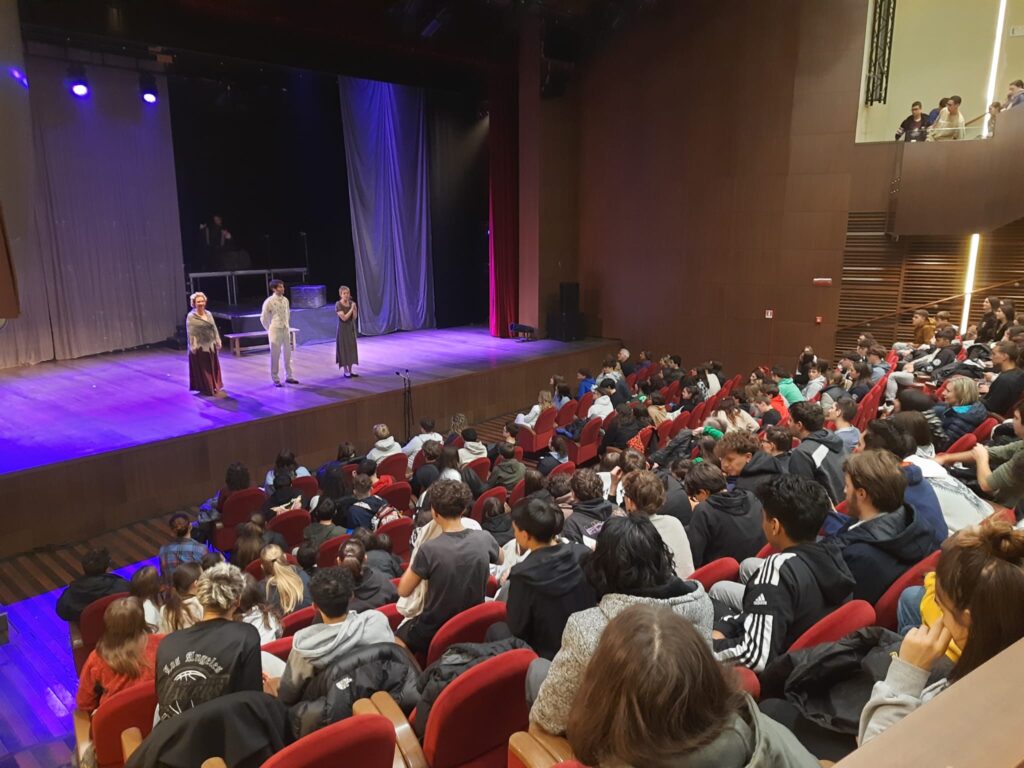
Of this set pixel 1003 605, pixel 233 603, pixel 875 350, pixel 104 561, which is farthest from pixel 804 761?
pixel 875 350

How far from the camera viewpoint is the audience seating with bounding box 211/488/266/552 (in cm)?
570

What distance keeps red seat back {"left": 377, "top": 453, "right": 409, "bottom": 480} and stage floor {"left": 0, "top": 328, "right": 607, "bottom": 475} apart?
207 cm

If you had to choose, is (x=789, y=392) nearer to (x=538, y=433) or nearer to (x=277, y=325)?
(x=538, y=433)

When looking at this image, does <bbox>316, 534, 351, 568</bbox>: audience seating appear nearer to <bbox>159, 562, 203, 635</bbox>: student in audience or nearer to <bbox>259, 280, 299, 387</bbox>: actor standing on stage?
<bbox>159, 562, 203, 635</bbox>: student in audience

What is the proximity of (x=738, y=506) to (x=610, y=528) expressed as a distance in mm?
1438

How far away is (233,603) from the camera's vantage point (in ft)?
8.08

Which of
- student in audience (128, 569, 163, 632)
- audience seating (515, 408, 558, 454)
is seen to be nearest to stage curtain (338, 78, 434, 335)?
audience seating (515, 408, 558, 454)

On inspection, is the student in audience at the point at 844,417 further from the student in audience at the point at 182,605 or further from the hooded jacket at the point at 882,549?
the student in audience at the point at 182,605

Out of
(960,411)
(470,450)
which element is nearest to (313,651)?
(470,450)

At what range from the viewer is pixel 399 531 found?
475 centimetres

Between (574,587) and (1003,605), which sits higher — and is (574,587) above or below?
below

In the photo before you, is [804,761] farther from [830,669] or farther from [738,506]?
[738,506]

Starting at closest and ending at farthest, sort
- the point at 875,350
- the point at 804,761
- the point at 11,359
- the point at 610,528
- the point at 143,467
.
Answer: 1. the point at 804,761
2. the point at 610,528
3. the point at 143,467
4. the point at 875,350
5. the point at 11,359

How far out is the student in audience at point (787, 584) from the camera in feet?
7.11
